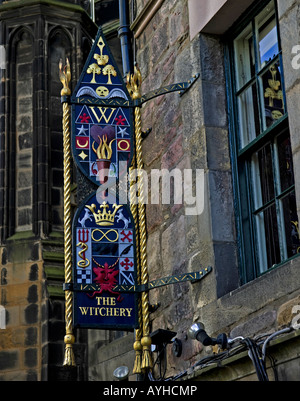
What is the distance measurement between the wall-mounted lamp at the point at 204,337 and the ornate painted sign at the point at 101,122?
1571 millimetres

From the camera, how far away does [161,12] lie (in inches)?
384

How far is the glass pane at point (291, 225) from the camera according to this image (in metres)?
7.35

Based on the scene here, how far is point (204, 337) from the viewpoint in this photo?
7402 mm

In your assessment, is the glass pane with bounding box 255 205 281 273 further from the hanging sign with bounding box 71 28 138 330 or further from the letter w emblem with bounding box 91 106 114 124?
the letter w emblem with bounding box 91 106 114 124

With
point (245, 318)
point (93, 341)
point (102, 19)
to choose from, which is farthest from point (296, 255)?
point (102, 19)

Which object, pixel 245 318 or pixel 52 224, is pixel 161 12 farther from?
pixel 52 224

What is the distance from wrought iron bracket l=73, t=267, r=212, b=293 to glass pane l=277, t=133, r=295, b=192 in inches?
38.1

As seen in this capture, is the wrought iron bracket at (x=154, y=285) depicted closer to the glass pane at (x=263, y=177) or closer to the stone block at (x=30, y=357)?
the glass pane at (x=263, y=177)

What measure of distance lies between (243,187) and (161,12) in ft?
7.82

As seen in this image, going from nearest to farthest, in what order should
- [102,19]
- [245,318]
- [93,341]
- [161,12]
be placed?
1. [245,318]
2. [161,12]
3. [93,341]
4. [102,19]

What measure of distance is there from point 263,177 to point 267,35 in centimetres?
110

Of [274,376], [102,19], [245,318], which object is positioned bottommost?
[274,376]

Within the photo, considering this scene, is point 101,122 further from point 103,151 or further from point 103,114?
point 103,151

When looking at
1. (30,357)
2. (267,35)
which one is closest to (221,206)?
(267,35)
